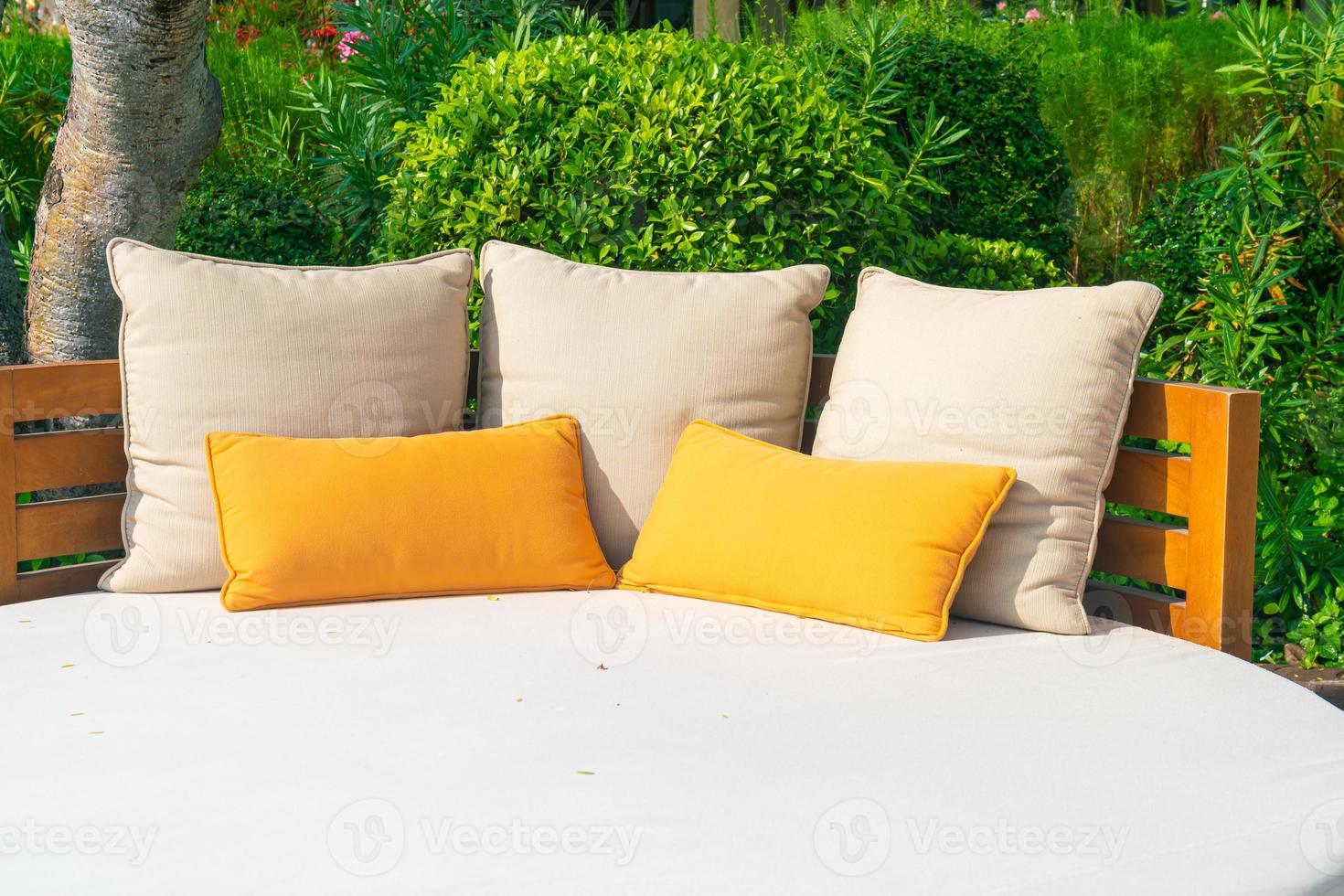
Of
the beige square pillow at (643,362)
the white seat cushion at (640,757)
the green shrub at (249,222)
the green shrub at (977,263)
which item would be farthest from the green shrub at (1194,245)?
the green shrub at (249,222)

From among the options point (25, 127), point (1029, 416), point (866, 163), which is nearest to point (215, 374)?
point (1029, 416)

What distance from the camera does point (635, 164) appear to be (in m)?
3.00

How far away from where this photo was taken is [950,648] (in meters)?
2.07

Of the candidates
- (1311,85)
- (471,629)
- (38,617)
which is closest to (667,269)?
(471,629)

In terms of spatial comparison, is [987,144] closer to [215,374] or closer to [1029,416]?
[1029,416]

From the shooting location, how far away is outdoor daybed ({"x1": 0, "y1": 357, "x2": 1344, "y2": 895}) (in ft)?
4.50

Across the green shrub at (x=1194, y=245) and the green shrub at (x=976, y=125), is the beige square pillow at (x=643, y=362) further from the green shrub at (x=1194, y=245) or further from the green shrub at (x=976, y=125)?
the green shrub at (x=976, y=125)

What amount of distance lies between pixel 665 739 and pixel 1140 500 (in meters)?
1.16

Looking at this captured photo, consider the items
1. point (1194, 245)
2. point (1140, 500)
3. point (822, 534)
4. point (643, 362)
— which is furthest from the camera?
point (1194, 245)

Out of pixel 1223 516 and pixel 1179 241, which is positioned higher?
pixel 1179 241

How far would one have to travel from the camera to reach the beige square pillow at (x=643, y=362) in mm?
2516

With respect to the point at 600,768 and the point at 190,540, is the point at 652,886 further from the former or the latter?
the point at 190,540

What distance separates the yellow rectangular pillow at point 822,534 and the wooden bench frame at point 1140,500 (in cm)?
35

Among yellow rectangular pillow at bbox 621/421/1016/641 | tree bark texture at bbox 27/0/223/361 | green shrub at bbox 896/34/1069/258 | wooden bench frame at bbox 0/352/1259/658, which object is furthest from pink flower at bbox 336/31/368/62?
yellow rectangular pillow at bbox 621/421/1016/641
